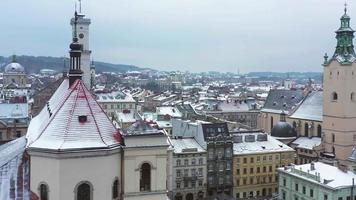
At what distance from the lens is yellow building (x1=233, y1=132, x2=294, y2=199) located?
73062 mm

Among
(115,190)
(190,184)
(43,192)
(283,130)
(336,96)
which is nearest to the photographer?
(43,192)

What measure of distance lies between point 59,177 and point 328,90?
6384cm

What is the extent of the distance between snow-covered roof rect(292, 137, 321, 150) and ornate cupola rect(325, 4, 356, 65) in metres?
14.3

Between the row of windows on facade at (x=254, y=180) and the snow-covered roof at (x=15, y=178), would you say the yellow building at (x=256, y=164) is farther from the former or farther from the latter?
the snow-covered roof at (x=15, y=178)

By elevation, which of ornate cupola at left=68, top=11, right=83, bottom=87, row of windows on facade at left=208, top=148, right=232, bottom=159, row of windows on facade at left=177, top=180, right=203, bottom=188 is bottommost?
row of windows on facade at left=177, top=180, right=203, bottom=188

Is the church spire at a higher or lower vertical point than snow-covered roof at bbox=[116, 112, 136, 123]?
higher

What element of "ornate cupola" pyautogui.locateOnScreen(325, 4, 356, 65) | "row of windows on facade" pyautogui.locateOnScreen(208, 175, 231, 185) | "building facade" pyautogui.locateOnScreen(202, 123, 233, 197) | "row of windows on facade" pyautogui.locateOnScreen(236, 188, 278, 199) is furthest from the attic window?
"ornate cupola" pyautogui.locateOnScreen(325, 4, 356, 65)

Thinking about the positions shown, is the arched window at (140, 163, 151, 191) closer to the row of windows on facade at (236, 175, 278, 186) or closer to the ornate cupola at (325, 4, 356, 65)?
the row of windows on facade at (236, 175, 278, 186)

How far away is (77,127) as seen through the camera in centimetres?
2903

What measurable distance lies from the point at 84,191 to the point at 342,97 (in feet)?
199

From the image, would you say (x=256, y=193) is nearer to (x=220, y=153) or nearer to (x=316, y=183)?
(x=220, y=153)

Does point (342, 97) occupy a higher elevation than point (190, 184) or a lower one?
higher

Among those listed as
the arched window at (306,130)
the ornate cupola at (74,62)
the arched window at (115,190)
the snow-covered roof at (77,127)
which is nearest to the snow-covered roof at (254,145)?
the arched window at (306,130)

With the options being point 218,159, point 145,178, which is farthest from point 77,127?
point 218,159
